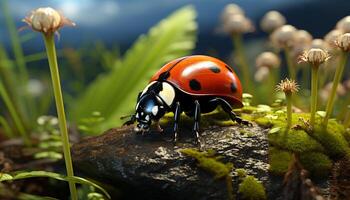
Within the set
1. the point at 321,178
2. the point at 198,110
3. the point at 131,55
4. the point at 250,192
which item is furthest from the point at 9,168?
the point at 131,55

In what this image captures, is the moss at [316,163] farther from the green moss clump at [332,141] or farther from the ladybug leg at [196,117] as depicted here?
the ladybug leg at [196,117]

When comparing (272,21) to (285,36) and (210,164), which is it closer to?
(285,36)

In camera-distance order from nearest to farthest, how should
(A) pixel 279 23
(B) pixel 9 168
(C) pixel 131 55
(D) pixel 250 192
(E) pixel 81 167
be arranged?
(D) pixel 250 192
(E) pixel 81 167
(B) pixel 9 168
(A) pixel 279 23
(C) pixel 131 55

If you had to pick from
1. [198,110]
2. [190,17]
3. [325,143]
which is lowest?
[325,143]

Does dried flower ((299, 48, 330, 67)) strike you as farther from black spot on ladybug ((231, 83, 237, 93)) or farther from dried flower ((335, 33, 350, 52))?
black spot on ladybug ((231, 83, 237, 93))

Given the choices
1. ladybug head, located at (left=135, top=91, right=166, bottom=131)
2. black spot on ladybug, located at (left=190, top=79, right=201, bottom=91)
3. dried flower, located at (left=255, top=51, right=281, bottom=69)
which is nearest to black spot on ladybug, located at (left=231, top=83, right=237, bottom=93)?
black spot on ladybug, located at (left=190, top=79, right=201, bottom=91)

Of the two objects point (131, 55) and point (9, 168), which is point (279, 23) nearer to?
point (131, 55)
